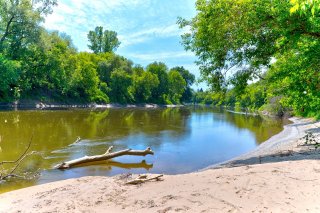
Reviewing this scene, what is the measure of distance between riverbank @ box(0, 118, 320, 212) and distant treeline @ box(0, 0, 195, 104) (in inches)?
1402

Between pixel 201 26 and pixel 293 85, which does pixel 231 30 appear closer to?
pixel 201 26

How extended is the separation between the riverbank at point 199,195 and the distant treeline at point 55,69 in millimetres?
35599

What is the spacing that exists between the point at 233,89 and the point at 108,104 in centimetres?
6397

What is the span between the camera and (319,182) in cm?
810

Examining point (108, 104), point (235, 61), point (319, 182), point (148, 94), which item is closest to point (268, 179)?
point (319, 182)

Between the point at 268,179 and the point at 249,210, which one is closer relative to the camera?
the point at 249,210

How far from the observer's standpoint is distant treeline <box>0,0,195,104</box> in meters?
45.7

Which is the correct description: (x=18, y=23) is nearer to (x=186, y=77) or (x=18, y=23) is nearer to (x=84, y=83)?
(x=84, y=83)

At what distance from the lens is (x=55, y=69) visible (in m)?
56.8

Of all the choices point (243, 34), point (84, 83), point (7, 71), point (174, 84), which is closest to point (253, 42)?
point (243, 34)

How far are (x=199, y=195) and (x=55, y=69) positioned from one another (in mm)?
54943

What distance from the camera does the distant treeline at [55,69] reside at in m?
45.7

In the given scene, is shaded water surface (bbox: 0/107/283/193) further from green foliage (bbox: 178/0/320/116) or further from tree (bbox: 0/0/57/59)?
tree (bbox: 0/0/57/59)

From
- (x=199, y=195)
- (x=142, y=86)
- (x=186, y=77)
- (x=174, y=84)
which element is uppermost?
(x=186, y=77)
